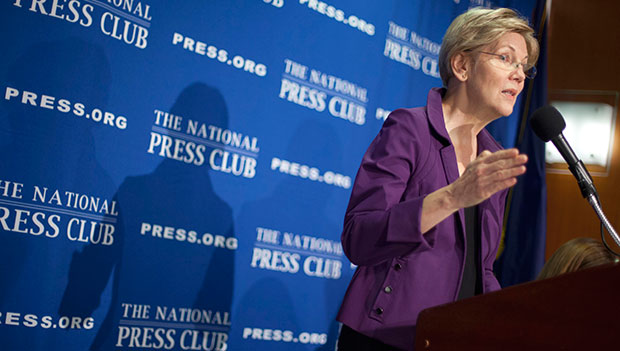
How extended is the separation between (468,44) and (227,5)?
1450 millimetres

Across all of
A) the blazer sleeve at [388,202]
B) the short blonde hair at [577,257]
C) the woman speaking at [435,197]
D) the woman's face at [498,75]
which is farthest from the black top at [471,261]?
the short blonde hair at [577,257]

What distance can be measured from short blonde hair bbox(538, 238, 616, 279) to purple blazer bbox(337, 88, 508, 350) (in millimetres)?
935

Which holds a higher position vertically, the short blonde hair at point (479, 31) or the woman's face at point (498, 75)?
the short blonde hair at point (479, 31)

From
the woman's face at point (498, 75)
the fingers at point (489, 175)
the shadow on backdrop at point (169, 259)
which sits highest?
the woman's face at point (498, 75)

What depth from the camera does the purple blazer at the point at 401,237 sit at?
4.98 ft

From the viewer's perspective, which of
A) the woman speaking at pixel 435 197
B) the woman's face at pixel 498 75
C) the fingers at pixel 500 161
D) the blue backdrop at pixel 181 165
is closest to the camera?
the fingers at pixel 500 161

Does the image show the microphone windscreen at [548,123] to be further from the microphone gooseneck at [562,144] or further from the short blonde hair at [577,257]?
the short blonde hair at [577,257]

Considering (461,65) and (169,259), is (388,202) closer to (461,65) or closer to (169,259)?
(461,65)

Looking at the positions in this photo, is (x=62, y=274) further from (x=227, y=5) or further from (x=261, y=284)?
(x=227, y=5)

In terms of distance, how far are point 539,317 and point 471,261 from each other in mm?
595

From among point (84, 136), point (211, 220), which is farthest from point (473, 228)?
point (84, 136)

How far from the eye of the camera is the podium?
1108 mm

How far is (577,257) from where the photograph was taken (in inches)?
102

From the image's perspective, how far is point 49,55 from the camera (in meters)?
2.50
